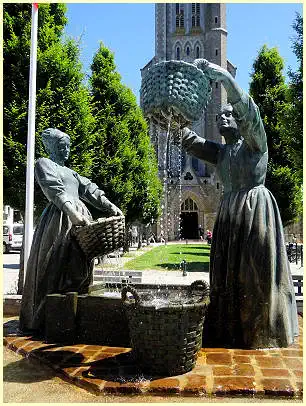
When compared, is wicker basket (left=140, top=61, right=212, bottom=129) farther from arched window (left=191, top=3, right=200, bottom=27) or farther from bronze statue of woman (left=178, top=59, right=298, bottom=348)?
arched window (left=191, top=3, right=200, bottom=27)

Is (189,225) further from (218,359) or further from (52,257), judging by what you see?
(218,359)

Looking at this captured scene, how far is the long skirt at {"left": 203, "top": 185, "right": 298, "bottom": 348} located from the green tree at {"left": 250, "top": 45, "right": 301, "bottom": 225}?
1518 centimetres

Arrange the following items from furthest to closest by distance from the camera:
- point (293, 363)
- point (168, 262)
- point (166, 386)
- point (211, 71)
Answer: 1. point (168, 262)
2. point (211, 71)
3. point (293, 363)
4. point (166, 386)

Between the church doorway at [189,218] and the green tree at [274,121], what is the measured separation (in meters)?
33.4

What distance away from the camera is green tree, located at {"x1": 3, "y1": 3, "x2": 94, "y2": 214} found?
10820 mm

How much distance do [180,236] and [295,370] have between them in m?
48.0

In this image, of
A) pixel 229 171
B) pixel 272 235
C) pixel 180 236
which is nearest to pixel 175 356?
pixel 272 235

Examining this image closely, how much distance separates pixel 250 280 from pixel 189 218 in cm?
5015

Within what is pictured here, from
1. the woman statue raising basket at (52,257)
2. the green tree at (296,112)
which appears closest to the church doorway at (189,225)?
the green tree at (296,112)

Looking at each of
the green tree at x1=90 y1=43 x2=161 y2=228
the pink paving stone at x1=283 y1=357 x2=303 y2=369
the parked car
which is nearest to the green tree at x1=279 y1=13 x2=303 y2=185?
the green tree at x1=90 y1=43 x2=161 y2=228

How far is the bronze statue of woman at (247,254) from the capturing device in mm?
4801

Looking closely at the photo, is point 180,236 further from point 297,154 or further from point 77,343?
point 77,343

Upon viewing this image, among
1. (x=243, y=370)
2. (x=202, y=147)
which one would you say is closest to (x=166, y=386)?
(x=243, y=370)

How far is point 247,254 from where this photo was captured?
16.2 ft
